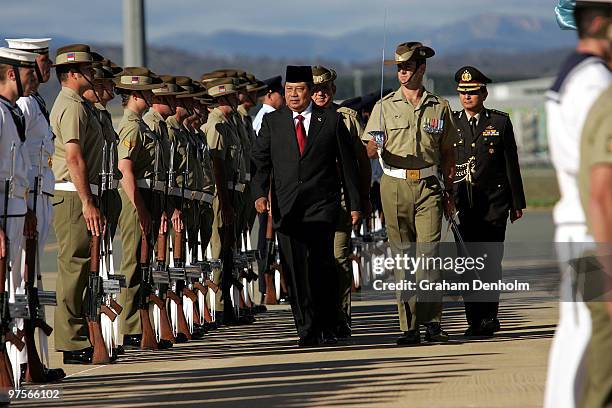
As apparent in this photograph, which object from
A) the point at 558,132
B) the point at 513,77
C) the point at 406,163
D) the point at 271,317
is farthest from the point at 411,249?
the point at 513,77

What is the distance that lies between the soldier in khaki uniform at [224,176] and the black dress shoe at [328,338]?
211 cm

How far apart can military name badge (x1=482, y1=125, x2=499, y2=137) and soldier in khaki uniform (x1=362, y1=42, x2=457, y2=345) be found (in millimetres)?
1019

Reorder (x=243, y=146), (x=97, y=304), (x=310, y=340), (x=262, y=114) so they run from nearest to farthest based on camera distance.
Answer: (x=97, y=304) < (x=310, y=340) < (x=243, y=146) < (x=262, y=114)

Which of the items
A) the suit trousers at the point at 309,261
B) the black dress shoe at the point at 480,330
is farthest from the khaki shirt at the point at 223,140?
the black dress shoe at the point at 480,330

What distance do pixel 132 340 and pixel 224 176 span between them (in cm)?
242

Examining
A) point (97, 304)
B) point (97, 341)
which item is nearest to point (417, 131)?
point (97, 304)

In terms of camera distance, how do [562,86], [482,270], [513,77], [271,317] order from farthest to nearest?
[513,77], [271,317], [482,270], [562,86]

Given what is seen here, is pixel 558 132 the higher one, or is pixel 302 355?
pixel 558 132

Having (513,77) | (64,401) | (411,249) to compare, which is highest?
(513,77)

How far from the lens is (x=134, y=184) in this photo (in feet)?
43.4

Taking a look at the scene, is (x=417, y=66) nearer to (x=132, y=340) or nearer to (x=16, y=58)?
(x=132, y=340)

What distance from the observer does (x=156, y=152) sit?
45.0 ft

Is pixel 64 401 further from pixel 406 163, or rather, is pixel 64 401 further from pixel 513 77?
pixel 513 77

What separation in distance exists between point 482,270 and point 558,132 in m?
7.88
